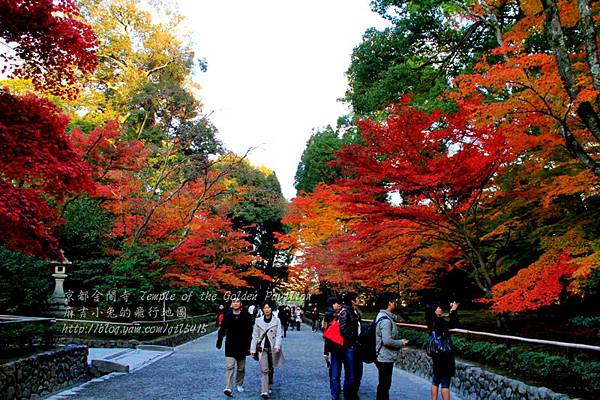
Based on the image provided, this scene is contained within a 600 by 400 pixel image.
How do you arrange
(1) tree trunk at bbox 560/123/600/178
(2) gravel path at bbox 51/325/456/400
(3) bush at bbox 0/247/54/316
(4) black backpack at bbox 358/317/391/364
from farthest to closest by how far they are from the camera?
(3) bush at bbox 0/247/54/316 → (2) gravel path at bbox 51/325/456/400 → (1) tree trunk at bbox 560/123/600/178 → (4) black backpack at bbox 358/317/391/364

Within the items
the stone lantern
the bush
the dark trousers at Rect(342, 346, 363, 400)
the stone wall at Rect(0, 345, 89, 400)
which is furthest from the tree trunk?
the stone lantern

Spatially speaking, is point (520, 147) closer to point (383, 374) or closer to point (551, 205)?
point (551, 205)

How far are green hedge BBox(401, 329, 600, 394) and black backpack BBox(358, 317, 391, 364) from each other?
2.44 meters

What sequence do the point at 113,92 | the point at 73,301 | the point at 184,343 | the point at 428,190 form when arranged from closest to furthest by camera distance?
the point at 428,190, the point at 184,343, the point at 73,301, the point at 113,92

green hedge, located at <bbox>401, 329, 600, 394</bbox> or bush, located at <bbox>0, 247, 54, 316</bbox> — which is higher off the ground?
bush, located at <bbox>0, 247, 54, 316</bbox>

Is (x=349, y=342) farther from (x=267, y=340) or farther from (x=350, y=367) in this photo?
(x=267, y=340)

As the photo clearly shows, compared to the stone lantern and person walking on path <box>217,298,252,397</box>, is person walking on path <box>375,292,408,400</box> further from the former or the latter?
the stone lantern

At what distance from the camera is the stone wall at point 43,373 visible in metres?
6.45

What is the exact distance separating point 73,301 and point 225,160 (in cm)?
961

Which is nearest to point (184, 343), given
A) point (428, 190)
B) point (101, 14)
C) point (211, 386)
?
point (211, 386)

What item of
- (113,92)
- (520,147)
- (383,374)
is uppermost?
(113,92)

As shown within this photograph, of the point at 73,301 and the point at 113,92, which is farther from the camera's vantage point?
the point at 113,92

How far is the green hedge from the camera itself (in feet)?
19.6

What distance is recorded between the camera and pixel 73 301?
21.3m
